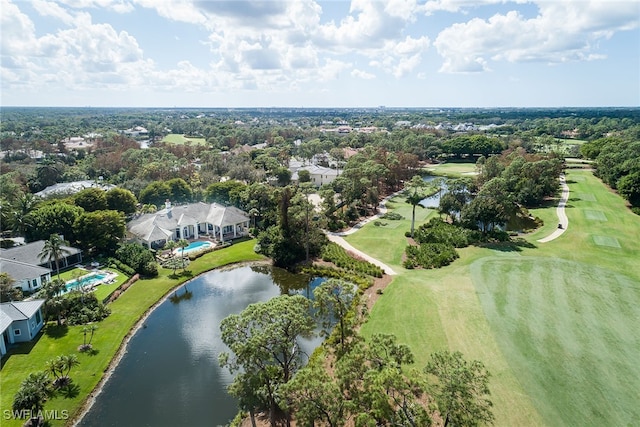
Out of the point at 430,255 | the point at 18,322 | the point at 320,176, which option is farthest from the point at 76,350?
the point at 320,176

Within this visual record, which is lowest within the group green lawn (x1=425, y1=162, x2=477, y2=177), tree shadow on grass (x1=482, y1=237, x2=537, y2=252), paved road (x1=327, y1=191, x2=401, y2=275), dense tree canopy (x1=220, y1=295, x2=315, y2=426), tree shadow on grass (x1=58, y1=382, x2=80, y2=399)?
green lawn (x1=425, y1=162, x2=477, y2=177)

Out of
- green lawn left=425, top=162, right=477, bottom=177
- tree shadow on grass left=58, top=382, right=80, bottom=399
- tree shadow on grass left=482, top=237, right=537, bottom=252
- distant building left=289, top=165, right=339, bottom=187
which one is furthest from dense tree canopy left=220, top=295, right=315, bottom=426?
green lawn left=425, top=162, right=477, bottom=177

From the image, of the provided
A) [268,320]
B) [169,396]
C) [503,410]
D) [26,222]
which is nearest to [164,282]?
[169,396]

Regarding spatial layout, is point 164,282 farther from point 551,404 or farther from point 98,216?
point 551,404

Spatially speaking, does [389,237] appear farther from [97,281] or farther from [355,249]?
[97,281]

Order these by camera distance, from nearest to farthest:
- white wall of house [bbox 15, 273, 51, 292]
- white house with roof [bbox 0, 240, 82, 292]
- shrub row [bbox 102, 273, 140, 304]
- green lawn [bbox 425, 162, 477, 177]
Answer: shrub row [bbox 102, 273, 140, 304] < white wall of house [bbox 15, 273, 51, 292] < white house with roof [bbox 0, 240, 82, 292] < green lawn [bbox 425, 162, 477, 177]

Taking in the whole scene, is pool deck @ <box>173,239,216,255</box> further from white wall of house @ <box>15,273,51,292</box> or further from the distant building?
the distant building

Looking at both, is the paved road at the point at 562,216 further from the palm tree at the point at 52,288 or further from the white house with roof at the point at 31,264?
the white house with roof at the point at 31,264
